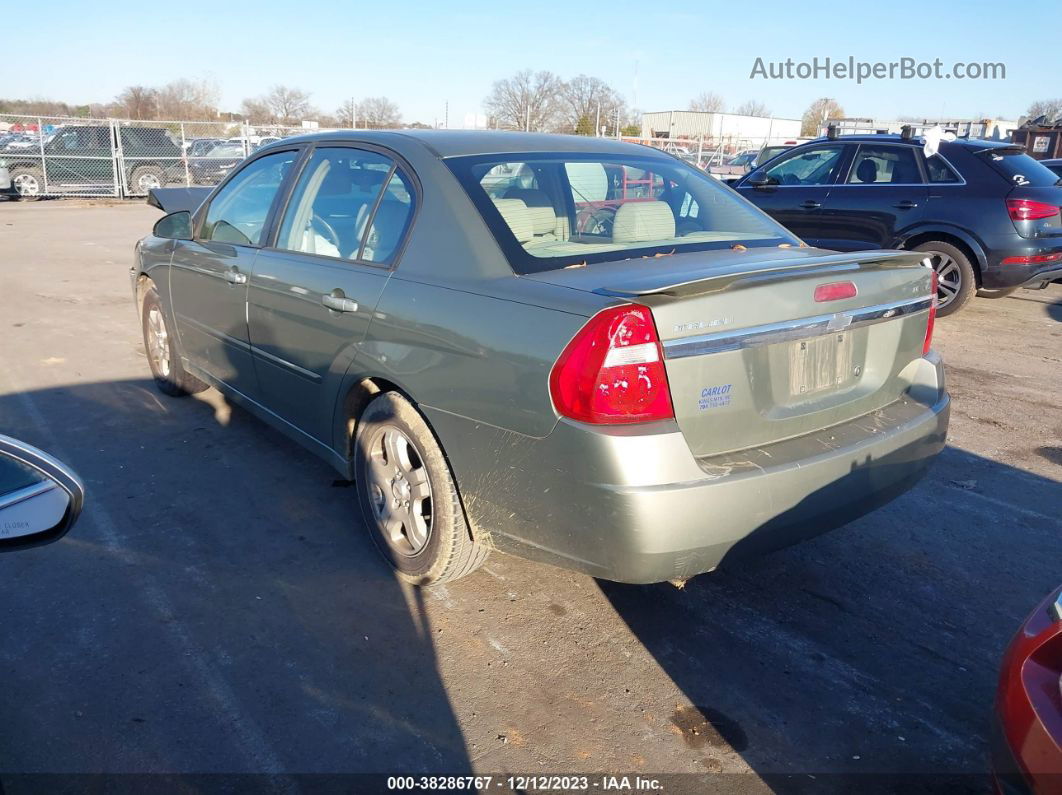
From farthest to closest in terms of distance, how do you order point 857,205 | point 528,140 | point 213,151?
point 213,151, point 857,205, point 528,140

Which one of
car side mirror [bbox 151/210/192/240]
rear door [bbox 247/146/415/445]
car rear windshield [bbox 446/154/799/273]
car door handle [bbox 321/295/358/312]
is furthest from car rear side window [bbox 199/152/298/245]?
car rear windshield [bbox 446/154/799/273]

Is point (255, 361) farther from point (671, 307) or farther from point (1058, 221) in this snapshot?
point (1058, 221)

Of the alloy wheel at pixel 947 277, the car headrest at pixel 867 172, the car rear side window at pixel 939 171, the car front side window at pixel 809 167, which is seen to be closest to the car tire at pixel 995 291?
the alloy wheel at pixel 947 277

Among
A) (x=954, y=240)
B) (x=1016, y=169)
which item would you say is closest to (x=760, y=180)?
(x=954, y=240)

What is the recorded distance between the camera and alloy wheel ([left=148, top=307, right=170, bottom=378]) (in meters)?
5.44

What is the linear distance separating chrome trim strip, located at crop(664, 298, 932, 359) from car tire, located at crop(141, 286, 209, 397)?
382 centimetres

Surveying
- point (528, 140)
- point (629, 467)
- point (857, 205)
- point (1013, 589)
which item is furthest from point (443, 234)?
point (857, 205)

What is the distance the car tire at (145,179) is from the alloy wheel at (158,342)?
65.8 ft

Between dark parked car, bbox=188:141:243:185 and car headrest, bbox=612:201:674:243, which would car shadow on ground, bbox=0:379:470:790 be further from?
dark parked car, bbox=188:141:243:185

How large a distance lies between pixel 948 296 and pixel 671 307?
7.13 m

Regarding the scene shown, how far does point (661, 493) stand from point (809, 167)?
7782 mm

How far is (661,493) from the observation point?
240 centimetres

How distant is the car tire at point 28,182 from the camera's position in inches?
852

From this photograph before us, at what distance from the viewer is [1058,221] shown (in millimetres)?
7953
